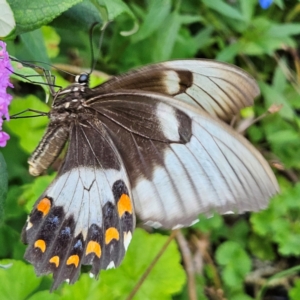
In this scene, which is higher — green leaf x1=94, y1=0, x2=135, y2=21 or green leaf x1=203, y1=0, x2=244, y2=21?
green leaf x1=203, y1=0, x2=244, y2=21

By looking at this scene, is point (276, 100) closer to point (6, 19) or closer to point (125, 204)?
point (125, 204)

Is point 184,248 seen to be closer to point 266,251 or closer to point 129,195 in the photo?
point 266,251

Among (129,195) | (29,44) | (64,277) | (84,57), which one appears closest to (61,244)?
(64,277)

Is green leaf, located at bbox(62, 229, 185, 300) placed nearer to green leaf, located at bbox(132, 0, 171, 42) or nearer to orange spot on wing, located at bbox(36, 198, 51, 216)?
orange spot on wing, located at bbox(36, 198, 51, 216)

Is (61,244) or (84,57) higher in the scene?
(84,57)

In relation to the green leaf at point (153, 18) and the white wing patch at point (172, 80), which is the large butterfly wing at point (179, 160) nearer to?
the white wing patch at point (172, 80)

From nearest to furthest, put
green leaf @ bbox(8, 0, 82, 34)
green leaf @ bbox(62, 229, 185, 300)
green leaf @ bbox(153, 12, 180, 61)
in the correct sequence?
green leaf @ bbox(8, 0, 82, 34) < green leaf @ bbox(62, 229, 185, 300) < green leaf @ bbox(153, 12, 180, 61)

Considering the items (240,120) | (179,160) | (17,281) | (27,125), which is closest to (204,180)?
(179,160)

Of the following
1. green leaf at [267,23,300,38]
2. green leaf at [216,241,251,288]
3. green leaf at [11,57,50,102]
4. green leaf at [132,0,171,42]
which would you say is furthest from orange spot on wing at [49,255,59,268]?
green leaf at [267,23,300,38]
